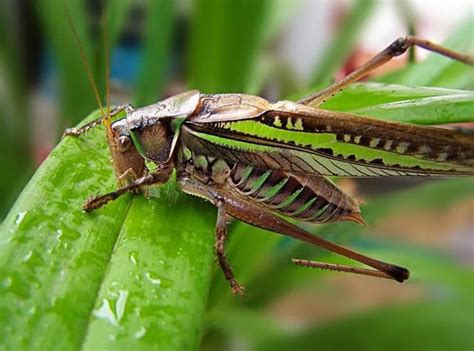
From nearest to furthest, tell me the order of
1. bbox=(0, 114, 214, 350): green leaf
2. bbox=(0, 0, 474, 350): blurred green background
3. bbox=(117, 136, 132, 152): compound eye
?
bbox=(0, 114, 214, 350): green leaf
bbox=(117, 136, 132, 152): compound eye
bbox=(0, 0, 474, 350): blurred green background

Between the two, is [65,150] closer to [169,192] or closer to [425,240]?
[169,192]

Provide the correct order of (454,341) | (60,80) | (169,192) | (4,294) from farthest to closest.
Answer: (60,80)
(454,341)
(169,192)
(4,294)

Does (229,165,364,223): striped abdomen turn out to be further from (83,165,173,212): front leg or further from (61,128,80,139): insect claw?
(61,128,80,139): insect claw

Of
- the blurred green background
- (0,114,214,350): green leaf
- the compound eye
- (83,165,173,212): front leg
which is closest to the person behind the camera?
(0,114,214,350): green leaf

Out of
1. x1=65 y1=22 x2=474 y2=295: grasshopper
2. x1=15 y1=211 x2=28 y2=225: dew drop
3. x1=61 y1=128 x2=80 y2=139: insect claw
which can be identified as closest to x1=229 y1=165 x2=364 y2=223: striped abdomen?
x1=65 y1=22 x2=474 y2=295: grasshopper

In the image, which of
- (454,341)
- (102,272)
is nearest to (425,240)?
(454,341)

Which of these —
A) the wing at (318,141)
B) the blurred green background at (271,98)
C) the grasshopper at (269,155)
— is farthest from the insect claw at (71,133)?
the blurred green background at (271,98)

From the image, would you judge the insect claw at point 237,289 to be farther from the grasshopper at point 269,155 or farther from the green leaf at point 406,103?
the green leaf at point 406,103

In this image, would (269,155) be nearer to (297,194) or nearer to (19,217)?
(297,194)
